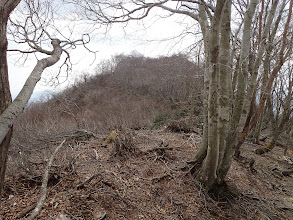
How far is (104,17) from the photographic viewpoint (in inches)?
162

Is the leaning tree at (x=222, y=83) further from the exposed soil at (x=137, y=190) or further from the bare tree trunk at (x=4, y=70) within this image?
the bare tree trunk at (x=4, y=70)

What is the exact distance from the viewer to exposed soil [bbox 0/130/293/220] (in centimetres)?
260

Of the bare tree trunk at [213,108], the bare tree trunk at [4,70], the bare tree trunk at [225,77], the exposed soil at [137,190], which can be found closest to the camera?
the bare tree trunk at [4,70]

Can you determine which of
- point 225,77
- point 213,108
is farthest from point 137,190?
point 225,77

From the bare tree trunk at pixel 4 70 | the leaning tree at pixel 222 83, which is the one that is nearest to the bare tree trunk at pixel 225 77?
the leaning tree at pixel 222 83

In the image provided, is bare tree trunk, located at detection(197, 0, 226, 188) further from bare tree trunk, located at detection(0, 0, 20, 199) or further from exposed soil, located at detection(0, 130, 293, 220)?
bare tree trunk, located at detection(0, 0, 20, 199)

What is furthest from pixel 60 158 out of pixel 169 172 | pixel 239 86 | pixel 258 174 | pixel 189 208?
pixel 258 174

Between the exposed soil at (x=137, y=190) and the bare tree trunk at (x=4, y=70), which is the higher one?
the bare tree trunk at (x=4, y=70)

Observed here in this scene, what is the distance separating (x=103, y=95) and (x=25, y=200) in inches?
963

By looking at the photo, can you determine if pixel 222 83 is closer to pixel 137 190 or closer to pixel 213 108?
pixel 213 108

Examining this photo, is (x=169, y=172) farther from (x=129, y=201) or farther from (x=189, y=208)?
(x=129, y=201)

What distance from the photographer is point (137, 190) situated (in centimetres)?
330

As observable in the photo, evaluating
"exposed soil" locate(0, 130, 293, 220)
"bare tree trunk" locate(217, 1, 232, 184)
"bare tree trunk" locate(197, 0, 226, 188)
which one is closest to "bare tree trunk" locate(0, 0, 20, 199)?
"exposed soil" locate(0, 130, 293, 220)

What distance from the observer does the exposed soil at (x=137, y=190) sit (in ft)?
8.52
